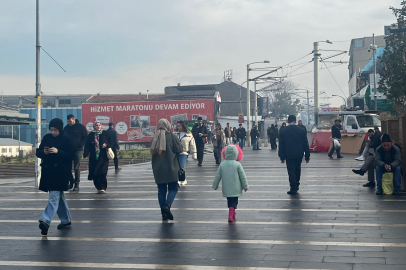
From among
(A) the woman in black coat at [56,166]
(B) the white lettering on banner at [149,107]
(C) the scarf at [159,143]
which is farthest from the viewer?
(B) the white lettering on banner at [149,107]

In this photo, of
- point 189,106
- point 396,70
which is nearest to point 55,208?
point 396,70

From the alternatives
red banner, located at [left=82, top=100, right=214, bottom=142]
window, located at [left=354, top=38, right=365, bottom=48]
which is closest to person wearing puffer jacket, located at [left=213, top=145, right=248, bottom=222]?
red banner, located at [left=82, top=100, right=214, bottom=142]

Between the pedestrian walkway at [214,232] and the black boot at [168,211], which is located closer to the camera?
the pedestrian walkway at [214,232]

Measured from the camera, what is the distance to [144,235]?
8.07 metres

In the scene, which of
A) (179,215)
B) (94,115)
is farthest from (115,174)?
(94,115)

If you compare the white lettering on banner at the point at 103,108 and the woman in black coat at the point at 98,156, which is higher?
the white lettering on banner at the point at 103,108

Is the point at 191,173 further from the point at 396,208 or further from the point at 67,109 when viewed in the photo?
the point at 67,109

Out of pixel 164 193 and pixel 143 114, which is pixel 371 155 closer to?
pixel 164 193

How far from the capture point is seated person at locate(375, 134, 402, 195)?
40.2 ft

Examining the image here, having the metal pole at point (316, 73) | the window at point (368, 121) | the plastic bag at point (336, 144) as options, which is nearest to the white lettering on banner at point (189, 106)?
the metal pole at point (316, 73)

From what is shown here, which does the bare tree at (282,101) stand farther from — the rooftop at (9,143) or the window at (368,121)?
the window at (368,121)

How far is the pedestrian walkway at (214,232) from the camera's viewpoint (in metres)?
6.35

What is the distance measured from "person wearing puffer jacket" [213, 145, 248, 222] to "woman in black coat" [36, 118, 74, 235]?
232 cm

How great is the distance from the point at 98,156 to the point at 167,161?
4.49m
